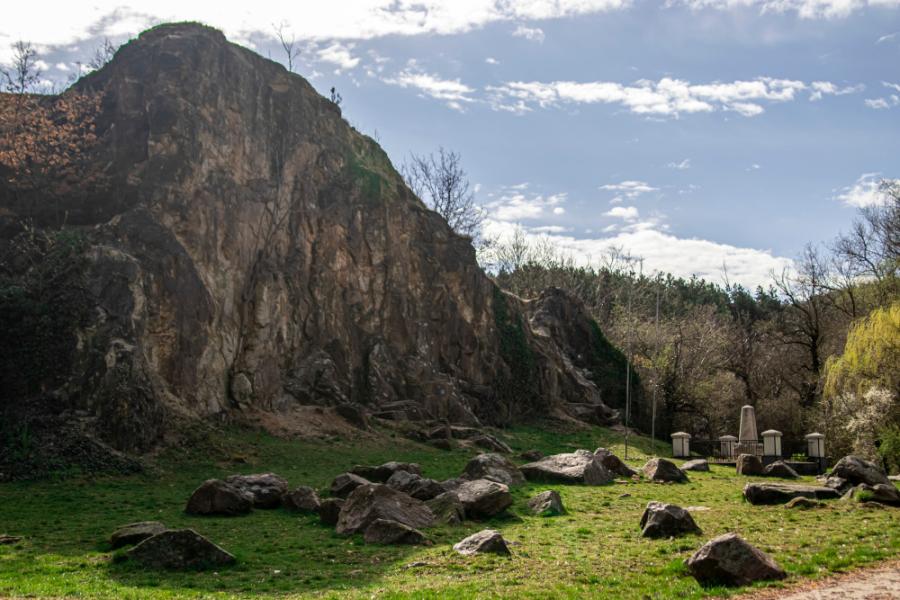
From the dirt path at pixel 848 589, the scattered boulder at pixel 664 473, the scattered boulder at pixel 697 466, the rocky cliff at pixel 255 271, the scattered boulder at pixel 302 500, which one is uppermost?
the rocky cliff at pixel 255 271

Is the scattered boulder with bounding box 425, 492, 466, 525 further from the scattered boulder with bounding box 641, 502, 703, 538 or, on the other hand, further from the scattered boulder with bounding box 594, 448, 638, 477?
the scattered boulder with bounding box 594, 448, 638, 477

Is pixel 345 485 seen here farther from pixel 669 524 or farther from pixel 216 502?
pixel 669 524

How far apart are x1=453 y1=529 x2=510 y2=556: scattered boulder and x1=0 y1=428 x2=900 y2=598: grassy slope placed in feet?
0.75

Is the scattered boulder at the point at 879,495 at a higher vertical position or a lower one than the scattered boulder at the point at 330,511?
higher

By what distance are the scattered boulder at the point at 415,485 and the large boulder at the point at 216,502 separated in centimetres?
372

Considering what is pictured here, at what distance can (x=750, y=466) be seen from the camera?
3006cm

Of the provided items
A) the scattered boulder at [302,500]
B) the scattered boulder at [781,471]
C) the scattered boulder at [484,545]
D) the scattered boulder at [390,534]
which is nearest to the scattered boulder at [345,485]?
the scattered boulder at [302,500]

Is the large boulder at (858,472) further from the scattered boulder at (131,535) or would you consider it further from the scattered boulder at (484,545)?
the scattered boulder at (131,535)

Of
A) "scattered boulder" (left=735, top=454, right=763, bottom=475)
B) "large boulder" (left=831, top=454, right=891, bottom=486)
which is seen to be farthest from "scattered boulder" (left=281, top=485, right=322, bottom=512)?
"scattered boulder" (left=735, top=454, right=763, bottom=475)

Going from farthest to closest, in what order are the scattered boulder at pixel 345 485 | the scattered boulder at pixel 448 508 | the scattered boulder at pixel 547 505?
the scattered boulder at pixel 345 485 < the scattered boulder at pixel 547 505 < the scattered boulder at pixel 448 508

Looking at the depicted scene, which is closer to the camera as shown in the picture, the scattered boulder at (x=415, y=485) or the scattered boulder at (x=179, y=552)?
the scattered boulder at (x=179, y=552)

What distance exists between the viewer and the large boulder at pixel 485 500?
61.0 feet

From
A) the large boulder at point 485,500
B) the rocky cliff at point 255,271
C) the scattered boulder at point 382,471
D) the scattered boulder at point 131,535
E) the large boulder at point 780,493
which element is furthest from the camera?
the rocky cliff at point 255,271

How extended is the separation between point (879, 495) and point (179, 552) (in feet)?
52.7
